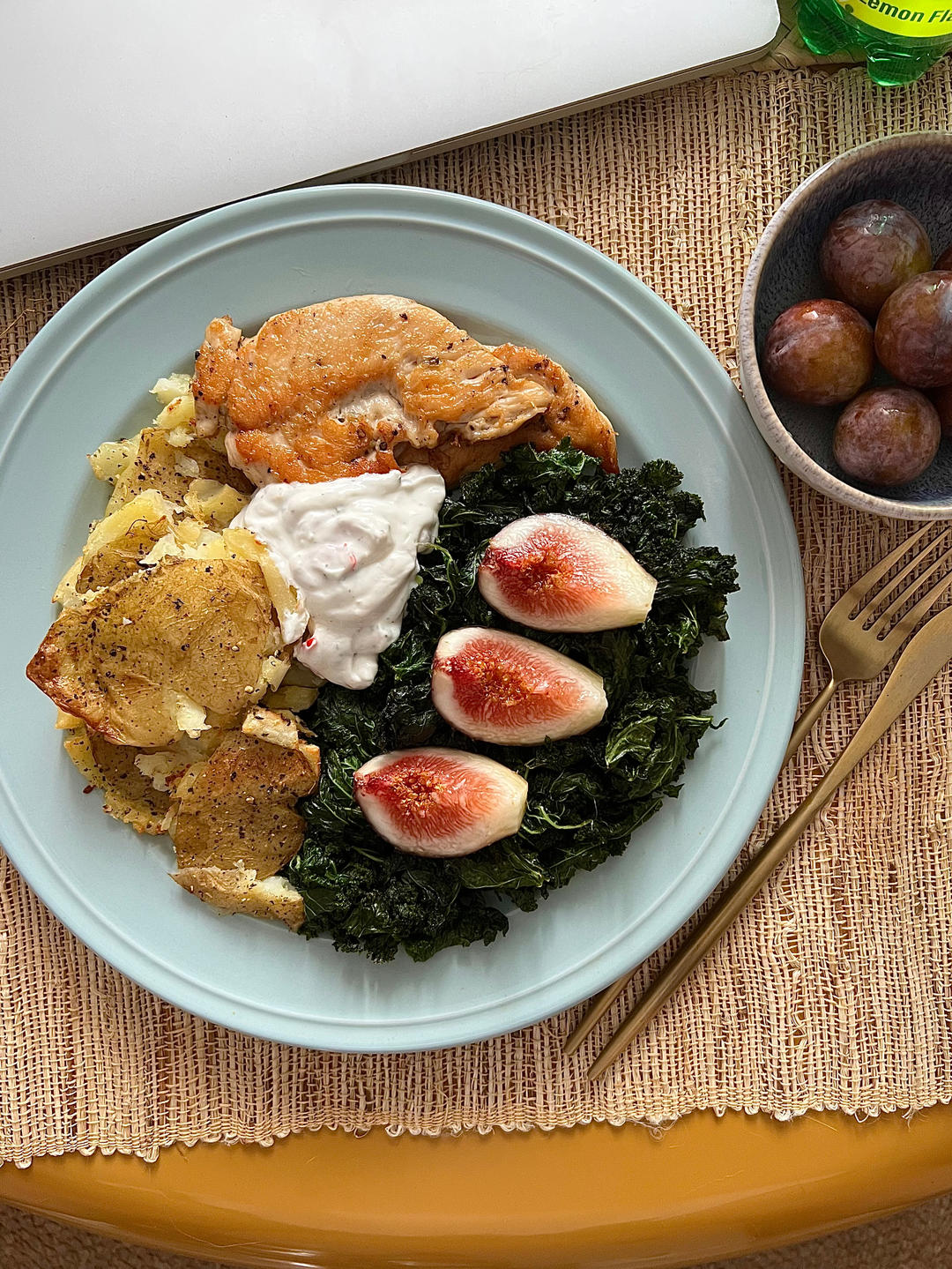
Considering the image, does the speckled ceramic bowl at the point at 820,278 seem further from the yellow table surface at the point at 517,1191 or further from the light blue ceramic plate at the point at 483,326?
the yellow table surface at the point at 517,1191

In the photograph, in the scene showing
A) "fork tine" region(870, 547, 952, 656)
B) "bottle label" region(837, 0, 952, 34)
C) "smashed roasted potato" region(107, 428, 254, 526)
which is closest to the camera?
"bottle label" region(837, 0, 952, 34)

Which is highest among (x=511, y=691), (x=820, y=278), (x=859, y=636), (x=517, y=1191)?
(x=820, y=278)

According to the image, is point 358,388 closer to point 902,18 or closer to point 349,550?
point 349,550

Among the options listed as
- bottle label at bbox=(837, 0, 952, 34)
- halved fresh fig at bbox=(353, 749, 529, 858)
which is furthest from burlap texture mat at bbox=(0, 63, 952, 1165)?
halved fresh fig at bbox=(353, 749, 529, 858)

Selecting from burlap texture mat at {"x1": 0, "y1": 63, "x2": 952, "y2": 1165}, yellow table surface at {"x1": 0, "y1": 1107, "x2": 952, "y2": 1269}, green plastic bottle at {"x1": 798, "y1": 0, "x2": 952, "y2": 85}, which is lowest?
yellow table surface at {"x1": 0, "y1": 1107, "x2": 952, "y2": 1269}

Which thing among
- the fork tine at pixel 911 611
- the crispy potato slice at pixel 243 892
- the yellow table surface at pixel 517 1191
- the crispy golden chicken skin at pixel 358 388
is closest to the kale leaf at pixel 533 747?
the crispy potato slice at pixel 243 892

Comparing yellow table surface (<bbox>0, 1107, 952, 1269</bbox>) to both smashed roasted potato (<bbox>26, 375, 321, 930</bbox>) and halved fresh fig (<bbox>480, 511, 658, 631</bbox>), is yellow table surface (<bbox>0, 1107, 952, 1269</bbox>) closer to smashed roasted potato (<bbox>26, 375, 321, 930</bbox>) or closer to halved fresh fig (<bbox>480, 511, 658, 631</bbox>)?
smashed roasted potato (<bbox>26, 375, 321, 930</bbox>)

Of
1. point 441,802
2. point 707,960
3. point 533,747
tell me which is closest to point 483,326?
point 533,747
